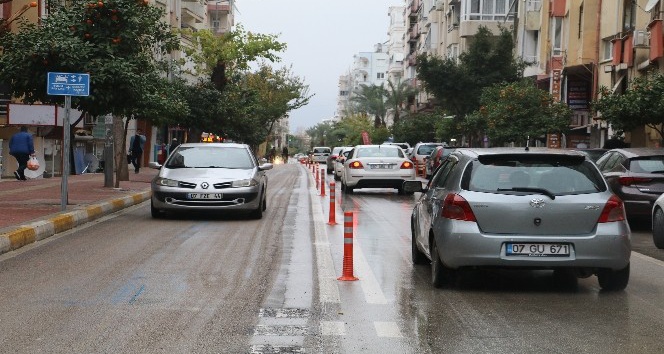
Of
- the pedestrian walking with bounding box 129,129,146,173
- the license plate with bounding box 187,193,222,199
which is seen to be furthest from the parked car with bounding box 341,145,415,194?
the pedestrian walking with bounding box 129,129,146,173

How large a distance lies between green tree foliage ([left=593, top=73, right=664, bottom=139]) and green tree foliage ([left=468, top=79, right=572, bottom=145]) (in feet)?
40.9

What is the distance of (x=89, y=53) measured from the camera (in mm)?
18953

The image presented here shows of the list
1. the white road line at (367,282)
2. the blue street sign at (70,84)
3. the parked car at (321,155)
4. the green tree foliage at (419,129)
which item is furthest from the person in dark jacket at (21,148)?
the parked car at (321,155)

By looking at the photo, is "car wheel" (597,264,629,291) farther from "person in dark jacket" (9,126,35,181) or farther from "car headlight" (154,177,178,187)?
"person in dark jacket" (9,126,35,181)

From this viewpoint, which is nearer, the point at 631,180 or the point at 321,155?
the point at 631,180

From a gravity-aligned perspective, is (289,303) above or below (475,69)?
below

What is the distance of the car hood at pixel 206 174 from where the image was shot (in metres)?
18.1

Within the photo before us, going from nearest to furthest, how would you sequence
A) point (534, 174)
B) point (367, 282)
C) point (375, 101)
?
1. point (534, 174)
2. point (367, 282)
3. point (375, 101)

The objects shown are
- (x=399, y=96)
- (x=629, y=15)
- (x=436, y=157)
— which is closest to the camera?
(x=629, y=15)

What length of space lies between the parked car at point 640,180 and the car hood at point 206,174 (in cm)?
664

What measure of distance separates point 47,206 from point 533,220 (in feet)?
39.3

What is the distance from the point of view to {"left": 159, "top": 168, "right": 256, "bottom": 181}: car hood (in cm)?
1811

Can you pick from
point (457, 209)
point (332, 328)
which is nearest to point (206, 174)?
point (457, 209)

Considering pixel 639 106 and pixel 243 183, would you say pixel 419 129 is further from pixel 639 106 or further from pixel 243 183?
pixel 243 183
